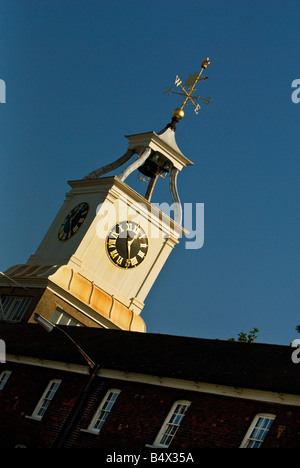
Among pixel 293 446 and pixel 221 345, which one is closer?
pixel 293 446

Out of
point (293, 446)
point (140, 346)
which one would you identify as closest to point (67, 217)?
point (140, 346)

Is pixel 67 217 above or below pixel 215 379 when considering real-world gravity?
above

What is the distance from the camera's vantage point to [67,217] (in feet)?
185

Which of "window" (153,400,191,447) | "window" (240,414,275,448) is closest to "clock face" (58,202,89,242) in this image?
"window" (153,400,191,447)

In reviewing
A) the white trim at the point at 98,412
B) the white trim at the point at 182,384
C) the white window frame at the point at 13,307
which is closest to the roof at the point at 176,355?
the white trim at the point at 182,384

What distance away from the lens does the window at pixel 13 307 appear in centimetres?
5119

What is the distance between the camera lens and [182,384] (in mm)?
31484

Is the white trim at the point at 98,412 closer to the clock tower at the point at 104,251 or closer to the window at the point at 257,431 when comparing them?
the window at the point at 257,431

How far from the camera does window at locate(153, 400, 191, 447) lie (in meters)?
30.7

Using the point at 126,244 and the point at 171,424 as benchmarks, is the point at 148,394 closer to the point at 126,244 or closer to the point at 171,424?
the point at 171,424

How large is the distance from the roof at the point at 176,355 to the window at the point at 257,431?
2.95 ft

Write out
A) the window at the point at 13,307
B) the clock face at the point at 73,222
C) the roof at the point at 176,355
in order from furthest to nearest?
the clock face at the point at 73,222
the window at the point at 13,307
the roof at the point at 176,355
